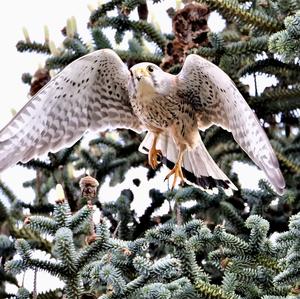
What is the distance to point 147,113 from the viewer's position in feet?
13.8

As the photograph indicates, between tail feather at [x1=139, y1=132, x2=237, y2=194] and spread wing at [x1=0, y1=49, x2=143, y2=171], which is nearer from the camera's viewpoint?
spread wing at [x1=0, y1=49, x2=143, y2=171]

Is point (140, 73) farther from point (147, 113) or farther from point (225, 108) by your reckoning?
point (225, 108)

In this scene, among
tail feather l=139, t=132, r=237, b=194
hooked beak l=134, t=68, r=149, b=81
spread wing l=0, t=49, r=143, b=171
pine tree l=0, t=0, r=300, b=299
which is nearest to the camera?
pine tree l=0, t=0, r=300, b=299

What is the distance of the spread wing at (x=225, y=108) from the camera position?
3658 mm

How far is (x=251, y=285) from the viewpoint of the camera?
10.7ft

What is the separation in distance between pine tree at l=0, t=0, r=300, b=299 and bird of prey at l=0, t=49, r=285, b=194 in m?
0.25

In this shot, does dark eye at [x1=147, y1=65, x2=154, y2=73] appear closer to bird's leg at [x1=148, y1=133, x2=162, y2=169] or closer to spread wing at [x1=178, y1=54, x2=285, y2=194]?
spread wing at [x1=178, y1=54, x2=285, y2=194]

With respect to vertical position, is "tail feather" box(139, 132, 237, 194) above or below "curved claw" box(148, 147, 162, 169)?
below

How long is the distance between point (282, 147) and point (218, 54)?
Result: 0.67 meters

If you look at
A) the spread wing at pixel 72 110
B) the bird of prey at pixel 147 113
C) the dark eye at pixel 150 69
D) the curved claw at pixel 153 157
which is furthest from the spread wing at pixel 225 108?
the spread wing at pixel 72 110

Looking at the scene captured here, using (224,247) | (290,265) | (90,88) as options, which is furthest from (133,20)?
(290,265)

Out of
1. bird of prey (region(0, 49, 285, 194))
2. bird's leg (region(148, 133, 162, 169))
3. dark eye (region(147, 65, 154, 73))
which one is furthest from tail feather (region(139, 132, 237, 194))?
dark eye (region(147, 65, 154, 73))

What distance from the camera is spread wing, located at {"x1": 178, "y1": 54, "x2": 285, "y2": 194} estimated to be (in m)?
3.66

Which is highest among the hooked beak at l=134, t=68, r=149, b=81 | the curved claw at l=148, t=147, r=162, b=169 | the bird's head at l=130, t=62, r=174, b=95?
the hooked beak at l=134, t=68, r=149, b=81
